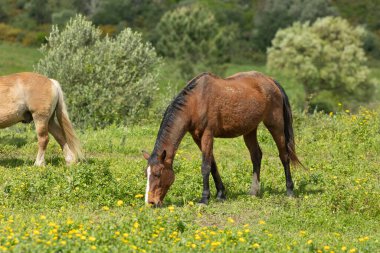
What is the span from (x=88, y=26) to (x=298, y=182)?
47.4 ft

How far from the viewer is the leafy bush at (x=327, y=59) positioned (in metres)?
52.8

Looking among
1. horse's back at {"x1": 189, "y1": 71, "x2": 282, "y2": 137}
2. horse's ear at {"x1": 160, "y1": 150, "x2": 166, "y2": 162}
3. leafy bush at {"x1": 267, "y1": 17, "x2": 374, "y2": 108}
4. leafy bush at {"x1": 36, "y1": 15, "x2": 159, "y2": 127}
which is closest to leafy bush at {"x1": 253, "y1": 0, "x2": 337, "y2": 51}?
leafy bush at {"x1": 267, "y1": 17, "x2": 374, "y2": 108}

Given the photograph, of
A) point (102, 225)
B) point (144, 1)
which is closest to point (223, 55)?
point (144, 1)

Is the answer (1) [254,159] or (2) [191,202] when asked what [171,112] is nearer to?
(2) [191,202]

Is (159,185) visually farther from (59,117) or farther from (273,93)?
(59,117)

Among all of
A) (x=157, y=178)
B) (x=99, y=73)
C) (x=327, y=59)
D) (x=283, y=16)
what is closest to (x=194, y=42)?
(x=327, y=59)

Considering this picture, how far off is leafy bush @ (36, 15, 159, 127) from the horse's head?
429 inches

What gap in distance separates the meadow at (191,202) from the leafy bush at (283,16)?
5362cm

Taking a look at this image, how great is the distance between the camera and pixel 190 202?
36.9 feet

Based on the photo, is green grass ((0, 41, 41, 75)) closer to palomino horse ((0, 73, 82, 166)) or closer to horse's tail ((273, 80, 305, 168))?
palomino horse ((0, 73, 82, 166))

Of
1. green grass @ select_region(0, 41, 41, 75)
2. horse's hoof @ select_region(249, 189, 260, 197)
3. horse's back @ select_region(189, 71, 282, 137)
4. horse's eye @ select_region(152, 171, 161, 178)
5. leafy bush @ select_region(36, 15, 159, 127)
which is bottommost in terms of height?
green grass @ select_region(0, 41, 41, 75)

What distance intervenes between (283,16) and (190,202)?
6414 centimetres

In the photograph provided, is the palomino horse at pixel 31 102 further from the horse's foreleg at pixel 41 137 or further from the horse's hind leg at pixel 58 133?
the horse's hind leg at pixel 58 133

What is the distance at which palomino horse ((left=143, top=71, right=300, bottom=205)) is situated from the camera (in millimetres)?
11703
